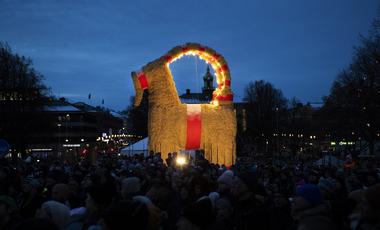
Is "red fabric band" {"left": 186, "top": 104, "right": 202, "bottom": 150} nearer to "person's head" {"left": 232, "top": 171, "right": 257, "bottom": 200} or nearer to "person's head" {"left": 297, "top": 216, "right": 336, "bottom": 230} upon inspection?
"person's head" {"left": 232, "top": 171, "right": 257, "bottom": 200}

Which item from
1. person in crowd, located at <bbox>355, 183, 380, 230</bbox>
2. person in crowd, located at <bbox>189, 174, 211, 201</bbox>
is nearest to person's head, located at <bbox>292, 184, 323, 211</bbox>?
person in crowd, located at <bbox>355, 183, 380, 230</bbox>

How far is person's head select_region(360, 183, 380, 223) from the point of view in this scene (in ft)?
13.6

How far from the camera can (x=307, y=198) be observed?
4.63 m

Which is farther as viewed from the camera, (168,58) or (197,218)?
(168,58)

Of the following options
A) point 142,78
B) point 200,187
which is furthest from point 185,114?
point 200,187

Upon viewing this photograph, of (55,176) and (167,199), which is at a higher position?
(55,176)

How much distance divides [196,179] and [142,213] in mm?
3846

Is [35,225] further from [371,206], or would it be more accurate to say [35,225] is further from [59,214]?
[371,206]

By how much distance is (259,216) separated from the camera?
16.9 feet

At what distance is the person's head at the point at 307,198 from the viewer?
462cm

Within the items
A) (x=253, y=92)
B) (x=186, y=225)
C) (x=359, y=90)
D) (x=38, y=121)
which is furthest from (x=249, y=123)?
(x=186, y=225)

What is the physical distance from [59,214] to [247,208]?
7.71ft

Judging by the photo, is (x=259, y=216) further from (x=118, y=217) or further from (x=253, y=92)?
(x=253, y=92)

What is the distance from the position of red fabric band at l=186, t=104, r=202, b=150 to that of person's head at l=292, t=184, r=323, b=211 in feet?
54.4
